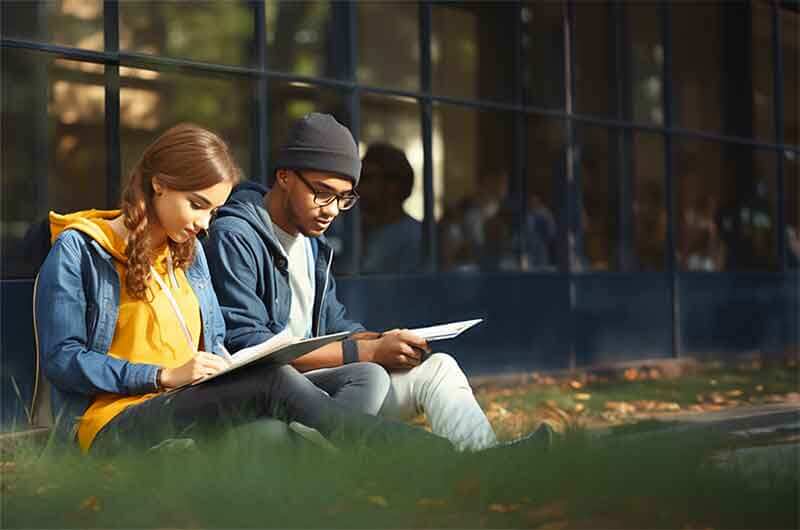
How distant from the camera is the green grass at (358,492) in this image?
485 cm

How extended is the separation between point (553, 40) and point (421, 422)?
5149mm

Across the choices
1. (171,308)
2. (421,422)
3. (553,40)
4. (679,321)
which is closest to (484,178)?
(553,40)

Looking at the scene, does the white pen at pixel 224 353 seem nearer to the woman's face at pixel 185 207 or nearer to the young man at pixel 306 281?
the young man at pixel 306 281

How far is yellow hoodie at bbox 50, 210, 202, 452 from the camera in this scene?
5199 millimetres

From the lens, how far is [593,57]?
1302 centimetres

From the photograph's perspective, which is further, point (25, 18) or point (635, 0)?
point (635, 0)

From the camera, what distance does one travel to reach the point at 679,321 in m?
13.6

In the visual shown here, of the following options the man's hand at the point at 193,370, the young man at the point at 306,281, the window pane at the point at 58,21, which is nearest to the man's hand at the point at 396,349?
the young man at the point at 306,281

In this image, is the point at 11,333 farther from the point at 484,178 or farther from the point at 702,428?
the point at 484,178

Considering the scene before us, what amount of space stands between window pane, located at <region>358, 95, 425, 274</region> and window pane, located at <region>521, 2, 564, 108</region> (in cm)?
139

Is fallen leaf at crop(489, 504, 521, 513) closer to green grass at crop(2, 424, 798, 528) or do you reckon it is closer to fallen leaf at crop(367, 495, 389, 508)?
green grass at crop(2, 424, 798, 528)

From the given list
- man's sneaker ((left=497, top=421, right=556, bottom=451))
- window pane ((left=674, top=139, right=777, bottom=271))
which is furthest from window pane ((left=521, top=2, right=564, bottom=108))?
man's sneaker ((left=497, top=421, right=556, bottom=451))

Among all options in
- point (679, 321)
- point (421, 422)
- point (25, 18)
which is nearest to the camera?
point (421, 422)

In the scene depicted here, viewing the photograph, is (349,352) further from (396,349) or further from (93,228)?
(93,228)
